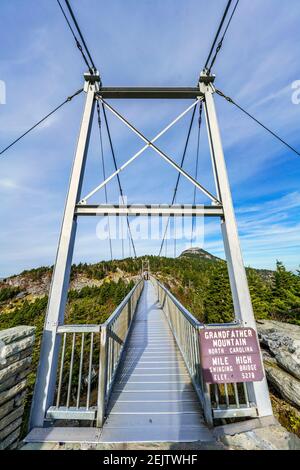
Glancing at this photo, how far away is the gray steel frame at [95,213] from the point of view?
2.37 metres

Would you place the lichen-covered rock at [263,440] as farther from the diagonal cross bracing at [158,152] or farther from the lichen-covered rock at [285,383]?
the diagonal cross bracing at [158,152]

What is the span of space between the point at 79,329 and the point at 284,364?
372 centimetres

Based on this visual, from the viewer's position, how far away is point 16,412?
6.32ft

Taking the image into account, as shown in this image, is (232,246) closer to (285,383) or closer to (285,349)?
(285,349)

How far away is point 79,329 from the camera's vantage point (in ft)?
7.99

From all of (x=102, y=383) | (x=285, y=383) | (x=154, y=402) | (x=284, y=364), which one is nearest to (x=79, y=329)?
(x=102, y=383)

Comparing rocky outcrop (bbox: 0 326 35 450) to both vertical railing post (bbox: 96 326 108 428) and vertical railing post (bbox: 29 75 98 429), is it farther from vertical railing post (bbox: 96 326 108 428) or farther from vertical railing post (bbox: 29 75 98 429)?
vertical railing post (bbox: 96 326 108 428)

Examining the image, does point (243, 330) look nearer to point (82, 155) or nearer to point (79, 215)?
point (79, 215)

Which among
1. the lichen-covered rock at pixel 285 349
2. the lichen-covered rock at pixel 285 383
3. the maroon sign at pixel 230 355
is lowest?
the lichen-covered rock at pixel 285 383

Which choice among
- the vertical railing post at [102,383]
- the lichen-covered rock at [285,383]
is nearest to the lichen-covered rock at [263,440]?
the vertical railing post at [102,383]

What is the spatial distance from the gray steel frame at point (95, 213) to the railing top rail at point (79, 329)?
0.10 m

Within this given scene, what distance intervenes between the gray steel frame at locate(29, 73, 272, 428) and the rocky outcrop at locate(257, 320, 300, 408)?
4.10 ft
